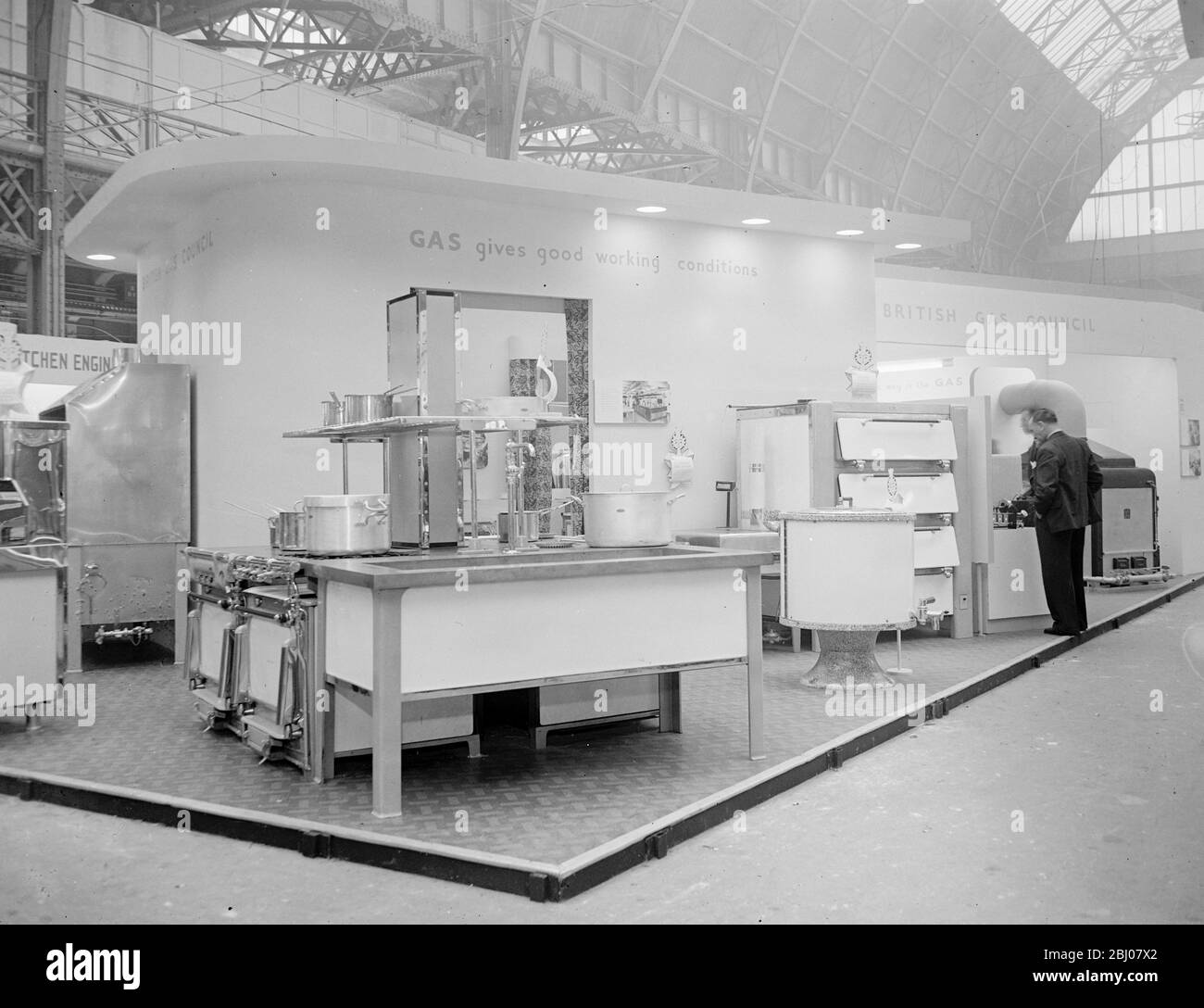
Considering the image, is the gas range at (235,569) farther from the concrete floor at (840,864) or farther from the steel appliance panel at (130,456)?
the steel appliance panel at (130,456)

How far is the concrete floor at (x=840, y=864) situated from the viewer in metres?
2.94

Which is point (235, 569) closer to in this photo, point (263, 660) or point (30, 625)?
point (263, 660)

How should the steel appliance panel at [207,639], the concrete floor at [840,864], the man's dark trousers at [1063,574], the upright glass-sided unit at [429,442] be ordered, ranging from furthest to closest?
the man's dark trousers at [1063,574]
the steel appliance panel at [207,639]
the upright glass-sided unit at [429,442]
the concrete floor at [840,864]

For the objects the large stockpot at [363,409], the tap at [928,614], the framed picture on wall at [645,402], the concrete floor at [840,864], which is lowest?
the concrete floor at [840,864]

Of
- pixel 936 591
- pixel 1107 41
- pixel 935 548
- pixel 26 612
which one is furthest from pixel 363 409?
pixel 1107 41

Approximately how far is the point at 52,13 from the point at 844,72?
12563 millimetres

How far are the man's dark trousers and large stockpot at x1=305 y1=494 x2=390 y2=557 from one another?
16.5 feet

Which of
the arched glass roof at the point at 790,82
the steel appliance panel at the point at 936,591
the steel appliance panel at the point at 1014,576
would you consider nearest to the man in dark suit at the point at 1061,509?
the steel appliance panel at the point at 1014,576

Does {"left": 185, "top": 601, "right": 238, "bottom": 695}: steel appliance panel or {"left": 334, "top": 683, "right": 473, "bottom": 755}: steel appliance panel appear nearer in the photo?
{"left": 334, "top": 683, "right": 473, "bottom": 755}: steel appliance panel

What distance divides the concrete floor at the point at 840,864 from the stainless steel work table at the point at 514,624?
1.85 feet

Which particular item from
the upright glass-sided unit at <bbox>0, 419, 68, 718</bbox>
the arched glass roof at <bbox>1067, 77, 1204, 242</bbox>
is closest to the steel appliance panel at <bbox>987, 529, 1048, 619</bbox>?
the upright glass-sided unit at <bbox>0, 419, 68, 718</bbox>

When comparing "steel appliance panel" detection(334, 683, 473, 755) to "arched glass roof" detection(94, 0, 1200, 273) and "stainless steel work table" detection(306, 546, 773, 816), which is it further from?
"arched glass roof" detection(94, 0, 1200, 273)

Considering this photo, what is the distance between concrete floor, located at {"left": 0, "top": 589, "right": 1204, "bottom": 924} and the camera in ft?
9.65

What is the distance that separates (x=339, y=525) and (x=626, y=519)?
3.85 ft
